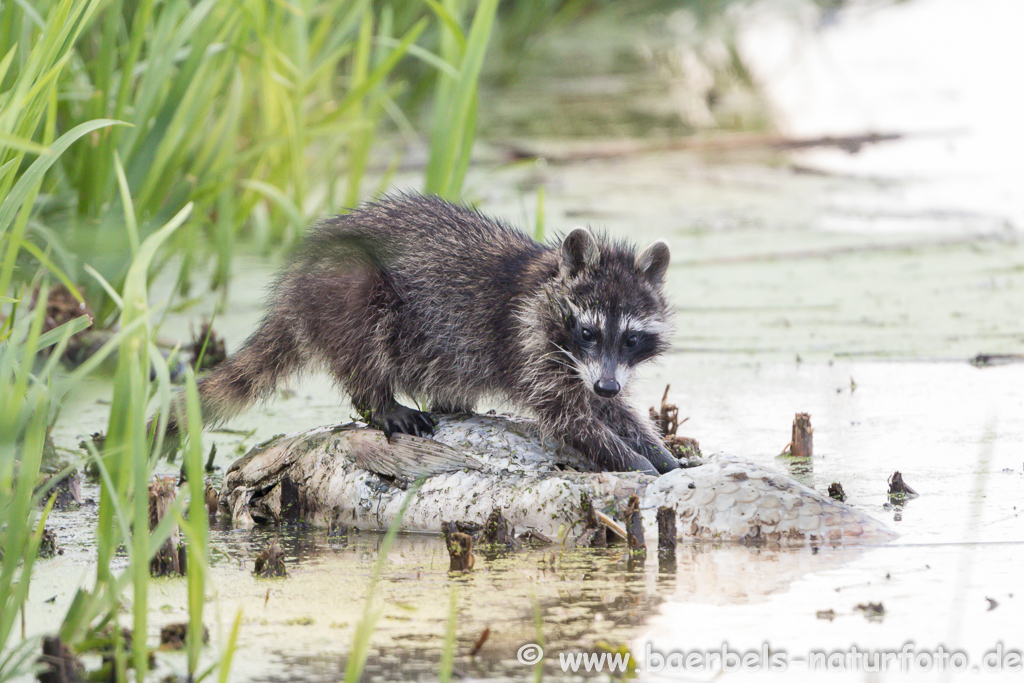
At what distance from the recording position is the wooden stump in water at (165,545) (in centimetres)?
367

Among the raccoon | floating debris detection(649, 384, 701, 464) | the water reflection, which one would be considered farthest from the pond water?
the raccoon

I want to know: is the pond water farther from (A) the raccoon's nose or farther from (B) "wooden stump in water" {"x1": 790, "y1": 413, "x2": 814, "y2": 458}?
(A) the raccoon's nose

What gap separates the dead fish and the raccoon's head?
403mm

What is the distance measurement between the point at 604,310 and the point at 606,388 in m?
0.37

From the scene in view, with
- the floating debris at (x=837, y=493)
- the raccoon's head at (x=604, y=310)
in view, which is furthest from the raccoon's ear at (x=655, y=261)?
the floating debris at (x=837, y=493)

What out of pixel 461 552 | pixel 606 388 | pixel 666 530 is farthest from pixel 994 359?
pixel 461 552

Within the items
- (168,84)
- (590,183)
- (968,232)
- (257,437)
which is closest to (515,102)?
(590,183)

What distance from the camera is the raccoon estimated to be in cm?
490

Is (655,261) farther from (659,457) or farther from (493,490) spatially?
(493,490)

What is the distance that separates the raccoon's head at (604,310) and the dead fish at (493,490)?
1.32ft

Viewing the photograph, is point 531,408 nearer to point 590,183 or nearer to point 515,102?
point 590,183

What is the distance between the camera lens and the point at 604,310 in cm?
485

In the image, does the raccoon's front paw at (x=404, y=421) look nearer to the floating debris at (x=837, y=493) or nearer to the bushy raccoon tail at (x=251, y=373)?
the bushy raccoon tail at (x=251, y=373)

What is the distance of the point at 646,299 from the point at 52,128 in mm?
2322
